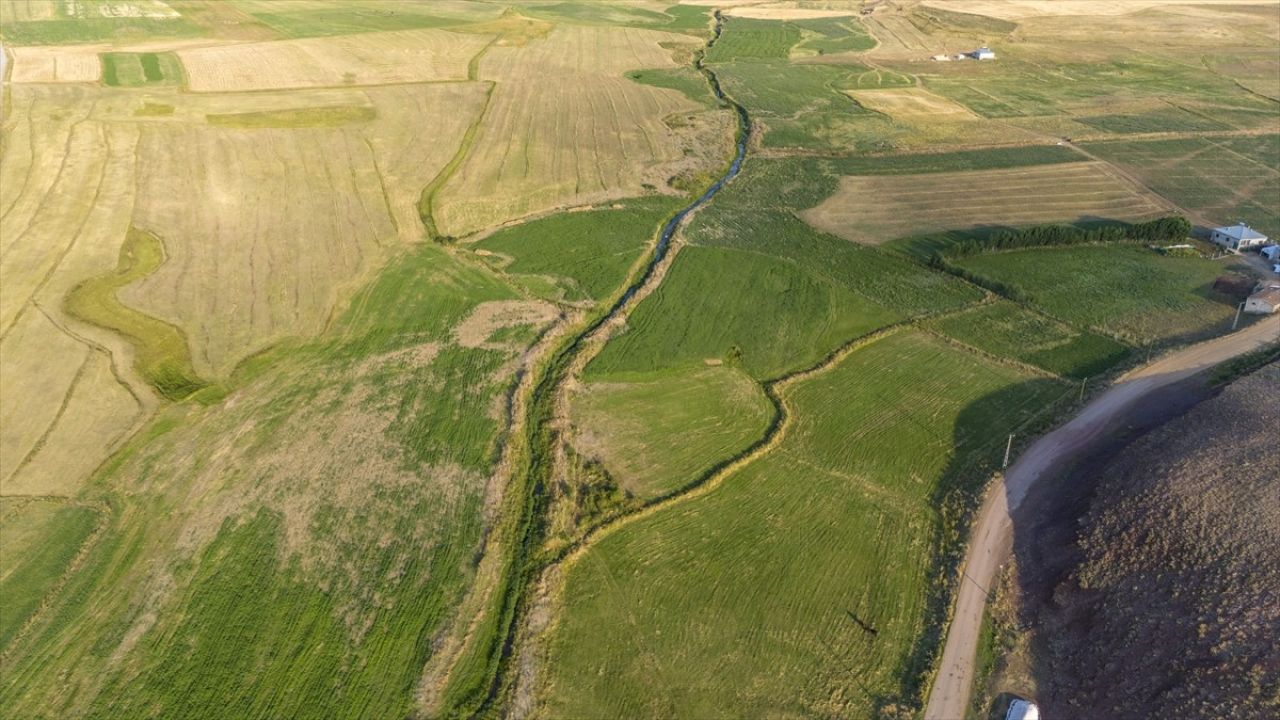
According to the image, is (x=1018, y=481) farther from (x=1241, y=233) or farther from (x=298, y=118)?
(x=298, y=118)

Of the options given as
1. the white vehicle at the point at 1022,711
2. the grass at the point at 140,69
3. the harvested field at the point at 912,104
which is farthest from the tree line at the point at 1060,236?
the grass at the point at 140,69

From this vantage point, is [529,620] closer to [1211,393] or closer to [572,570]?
[572,570]

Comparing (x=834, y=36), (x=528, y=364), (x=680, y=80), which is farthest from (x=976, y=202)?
(x=834, y=36)

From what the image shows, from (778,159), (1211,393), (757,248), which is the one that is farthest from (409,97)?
(1211,393)

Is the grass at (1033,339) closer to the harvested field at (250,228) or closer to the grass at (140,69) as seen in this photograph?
the harvested field at (250,228)

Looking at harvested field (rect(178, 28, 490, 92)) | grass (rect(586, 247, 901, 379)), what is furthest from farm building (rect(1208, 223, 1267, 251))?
harvested field (rect(178, 28, 490, 92))

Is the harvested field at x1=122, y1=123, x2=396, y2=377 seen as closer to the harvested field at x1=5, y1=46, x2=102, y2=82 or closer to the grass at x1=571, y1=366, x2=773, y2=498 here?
the grass at x1=571, y1=366, x2=773, y2=498
